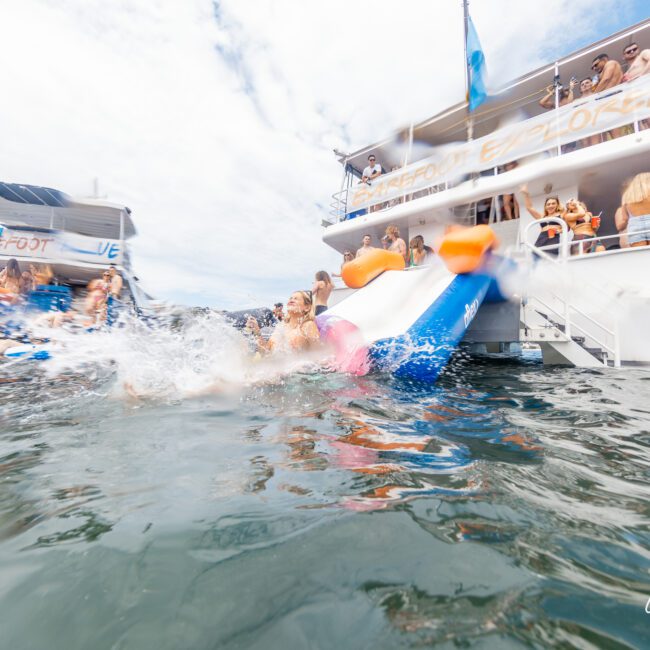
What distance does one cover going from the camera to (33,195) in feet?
29.2

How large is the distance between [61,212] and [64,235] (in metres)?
1.39

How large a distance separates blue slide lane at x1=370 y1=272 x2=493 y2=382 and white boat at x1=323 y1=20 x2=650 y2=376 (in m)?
0.07

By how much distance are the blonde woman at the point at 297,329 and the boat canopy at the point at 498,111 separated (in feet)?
24.2

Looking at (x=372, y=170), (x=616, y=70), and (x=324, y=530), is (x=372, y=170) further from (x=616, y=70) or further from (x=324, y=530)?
(x=324, y=530)

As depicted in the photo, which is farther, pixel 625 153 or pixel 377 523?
pixel 625 153

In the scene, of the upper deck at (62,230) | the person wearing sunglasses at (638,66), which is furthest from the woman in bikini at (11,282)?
the person wearing sunglasses at (638,66)

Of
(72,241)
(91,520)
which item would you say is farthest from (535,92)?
(72,241)

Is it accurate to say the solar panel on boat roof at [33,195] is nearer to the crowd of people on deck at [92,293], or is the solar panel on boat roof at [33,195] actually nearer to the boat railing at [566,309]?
the crowd of people on deck at [92,293]

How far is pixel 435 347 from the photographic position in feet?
11.0

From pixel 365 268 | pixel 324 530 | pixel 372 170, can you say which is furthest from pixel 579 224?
pixel 324 530

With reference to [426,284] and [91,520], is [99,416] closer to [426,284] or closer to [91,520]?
[91,520]

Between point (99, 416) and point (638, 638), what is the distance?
2.41 metres

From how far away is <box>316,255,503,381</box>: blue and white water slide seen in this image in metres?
3.30

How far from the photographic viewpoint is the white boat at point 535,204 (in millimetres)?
4215
